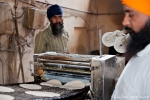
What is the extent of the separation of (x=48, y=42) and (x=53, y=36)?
0.14 m

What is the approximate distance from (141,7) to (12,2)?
2.44 metres

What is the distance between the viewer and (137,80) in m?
1.03

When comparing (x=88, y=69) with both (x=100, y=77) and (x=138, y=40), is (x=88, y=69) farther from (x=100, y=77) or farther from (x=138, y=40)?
(x=138, y=40)

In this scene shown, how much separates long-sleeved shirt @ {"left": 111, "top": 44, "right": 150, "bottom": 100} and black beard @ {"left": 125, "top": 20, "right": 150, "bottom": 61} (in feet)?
0.09

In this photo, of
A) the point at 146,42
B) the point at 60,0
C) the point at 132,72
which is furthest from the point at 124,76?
the point at 60,0

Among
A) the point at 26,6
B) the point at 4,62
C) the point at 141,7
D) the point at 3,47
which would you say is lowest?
the point at 4,62

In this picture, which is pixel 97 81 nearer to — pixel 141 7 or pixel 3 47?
pixel 141 7

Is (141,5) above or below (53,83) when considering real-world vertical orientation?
above

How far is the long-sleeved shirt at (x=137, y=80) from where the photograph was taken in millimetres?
1019

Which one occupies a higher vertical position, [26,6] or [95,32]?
[26,6]

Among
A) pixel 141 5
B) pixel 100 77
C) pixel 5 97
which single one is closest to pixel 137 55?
pixel 141 5

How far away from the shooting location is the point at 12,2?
311cm

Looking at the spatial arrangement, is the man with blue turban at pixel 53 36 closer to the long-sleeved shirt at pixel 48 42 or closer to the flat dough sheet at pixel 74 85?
the long-sleeved shirt at pixel 48 42

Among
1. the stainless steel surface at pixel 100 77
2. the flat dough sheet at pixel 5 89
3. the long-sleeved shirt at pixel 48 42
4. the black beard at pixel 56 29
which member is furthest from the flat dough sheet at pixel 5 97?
the black beard at pixel 56 29
